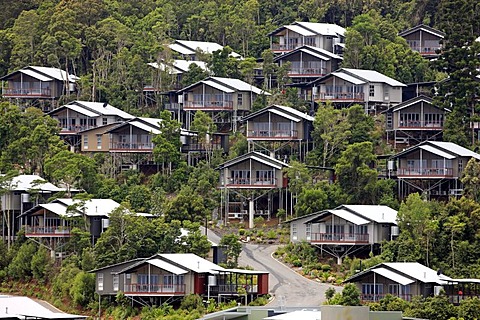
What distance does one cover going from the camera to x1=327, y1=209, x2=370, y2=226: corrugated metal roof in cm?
8450

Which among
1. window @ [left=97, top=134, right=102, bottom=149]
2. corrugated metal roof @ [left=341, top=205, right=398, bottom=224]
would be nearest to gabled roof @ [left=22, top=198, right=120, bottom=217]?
window @ [left=97, top=134, right=102, bottom=149]

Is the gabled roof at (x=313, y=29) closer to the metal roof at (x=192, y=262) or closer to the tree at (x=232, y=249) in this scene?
the tree at (x=232, y=249)

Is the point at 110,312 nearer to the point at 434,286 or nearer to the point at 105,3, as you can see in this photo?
the point at 434,286

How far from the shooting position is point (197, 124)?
98.8m

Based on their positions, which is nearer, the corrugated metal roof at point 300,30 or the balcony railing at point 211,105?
the balcony railing at point 211,105

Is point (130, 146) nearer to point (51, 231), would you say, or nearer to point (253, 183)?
point (253, 183)

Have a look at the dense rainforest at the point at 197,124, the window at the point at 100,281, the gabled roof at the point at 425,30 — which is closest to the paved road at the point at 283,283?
the dense rainforest at the point at 197,124

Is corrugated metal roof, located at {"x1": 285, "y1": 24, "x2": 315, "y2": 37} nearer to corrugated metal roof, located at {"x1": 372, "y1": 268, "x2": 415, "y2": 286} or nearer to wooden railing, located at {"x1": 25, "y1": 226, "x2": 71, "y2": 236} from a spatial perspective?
wooden railing, located at {"x1": 25, "y1": 226, "x2": 71, "y2": 236}

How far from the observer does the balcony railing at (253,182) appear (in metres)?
92.1

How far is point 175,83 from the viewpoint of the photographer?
107875 millimetres

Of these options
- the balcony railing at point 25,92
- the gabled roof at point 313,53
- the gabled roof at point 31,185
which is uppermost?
the gabled roof at point 313,53

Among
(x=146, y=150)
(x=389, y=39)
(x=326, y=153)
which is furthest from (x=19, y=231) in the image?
(x=389, y=39)

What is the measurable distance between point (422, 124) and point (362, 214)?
13.3 meters

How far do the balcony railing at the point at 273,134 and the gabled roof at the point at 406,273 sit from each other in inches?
731
